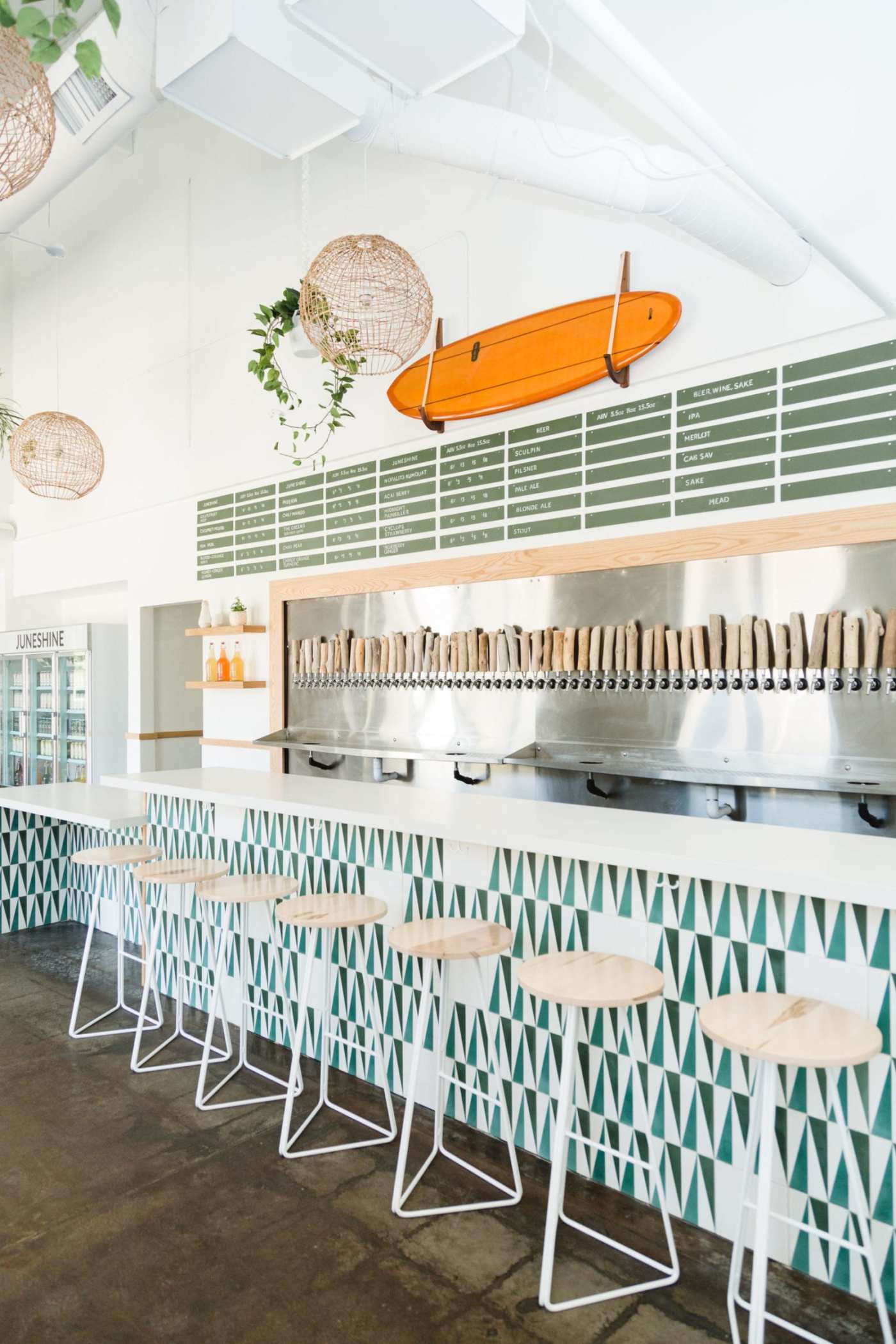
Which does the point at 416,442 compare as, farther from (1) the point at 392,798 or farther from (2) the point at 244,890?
(2) the point at 244,890

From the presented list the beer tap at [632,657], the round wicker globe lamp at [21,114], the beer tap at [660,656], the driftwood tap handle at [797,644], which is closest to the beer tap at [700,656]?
the beer tap at [660,656]

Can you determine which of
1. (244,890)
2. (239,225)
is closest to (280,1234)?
(244,890)

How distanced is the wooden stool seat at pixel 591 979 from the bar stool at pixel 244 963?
1161mm

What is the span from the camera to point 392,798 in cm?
337

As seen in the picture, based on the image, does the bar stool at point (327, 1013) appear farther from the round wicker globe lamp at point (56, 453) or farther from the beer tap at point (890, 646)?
the round wicker globe lamp at point (56, 453)

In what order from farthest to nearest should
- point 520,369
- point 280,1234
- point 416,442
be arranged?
point 416,442 < point 520,369 < point 280,1234

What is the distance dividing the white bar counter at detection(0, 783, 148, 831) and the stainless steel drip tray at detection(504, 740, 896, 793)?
1.87 meters

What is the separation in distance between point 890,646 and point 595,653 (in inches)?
49.7

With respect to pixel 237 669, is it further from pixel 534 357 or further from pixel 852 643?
pixel 852 643

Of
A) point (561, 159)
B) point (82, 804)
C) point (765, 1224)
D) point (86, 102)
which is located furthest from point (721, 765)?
point (86, 102)

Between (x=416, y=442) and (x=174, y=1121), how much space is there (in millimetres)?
3529

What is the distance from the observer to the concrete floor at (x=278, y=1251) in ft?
→ 6.74

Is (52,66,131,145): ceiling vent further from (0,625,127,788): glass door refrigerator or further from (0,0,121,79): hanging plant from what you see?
(0,0,121,79): hanging plant

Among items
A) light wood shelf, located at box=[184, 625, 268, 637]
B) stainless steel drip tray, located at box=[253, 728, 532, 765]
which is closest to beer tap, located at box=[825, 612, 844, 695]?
stainless steel drip tray, located at box=[253, 728, 532, 765]
